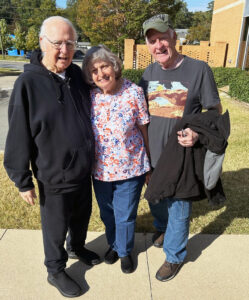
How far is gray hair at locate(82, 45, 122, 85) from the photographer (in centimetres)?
195

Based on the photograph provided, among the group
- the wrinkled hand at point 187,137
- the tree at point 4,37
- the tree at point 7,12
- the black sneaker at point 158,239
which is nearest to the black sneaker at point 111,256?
the black sneaker at point 158,239

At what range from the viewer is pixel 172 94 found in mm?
2113

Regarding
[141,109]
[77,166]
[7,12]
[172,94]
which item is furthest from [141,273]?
[7,12]

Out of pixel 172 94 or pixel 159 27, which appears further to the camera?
pixel 172 94

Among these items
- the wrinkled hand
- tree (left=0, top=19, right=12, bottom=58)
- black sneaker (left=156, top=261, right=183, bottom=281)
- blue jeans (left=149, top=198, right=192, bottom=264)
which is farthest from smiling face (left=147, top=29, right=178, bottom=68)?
tree (left=0, top=19, right=12, bottom=58)

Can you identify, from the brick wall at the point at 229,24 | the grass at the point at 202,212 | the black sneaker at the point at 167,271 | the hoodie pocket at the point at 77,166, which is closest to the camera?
the hoodie pocket at the point at 77,166

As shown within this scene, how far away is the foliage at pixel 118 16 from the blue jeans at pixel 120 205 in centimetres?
1843

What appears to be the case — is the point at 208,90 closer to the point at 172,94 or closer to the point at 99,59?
the point at 172,94

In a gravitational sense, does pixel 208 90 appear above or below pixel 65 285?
above

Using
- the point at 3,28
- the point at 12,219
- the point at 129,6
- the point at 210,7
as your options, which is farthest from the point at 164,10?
the point at 210,7

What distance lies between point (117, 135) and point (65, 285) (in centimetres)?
125

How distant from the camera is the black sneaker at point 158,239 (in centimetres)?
279

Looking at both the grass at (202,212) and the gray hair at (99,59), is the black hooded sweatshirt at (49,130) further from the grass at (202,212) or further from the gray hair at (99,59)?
the grass at (202,212)

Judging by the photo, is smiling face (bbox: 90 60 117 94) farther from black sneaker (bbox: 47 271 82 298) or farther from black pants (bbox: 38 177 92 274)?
black sneaker (bbox: 47 271 82 298)
